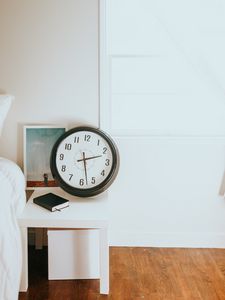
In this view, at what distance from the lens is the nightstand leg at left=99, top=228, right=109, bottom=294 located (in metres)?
2.08

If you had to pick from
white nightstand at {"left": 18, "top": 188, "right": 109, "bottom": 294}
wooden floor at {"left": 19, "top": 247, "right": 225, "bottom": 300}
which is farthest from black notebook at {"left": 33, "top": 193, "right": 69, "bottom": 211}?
wooden floor at {"left": 19, "top": 247, "right": 225, "bottom": 300}

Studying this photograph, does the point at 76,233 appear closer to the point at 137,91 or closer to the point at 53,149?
the point at 53,149

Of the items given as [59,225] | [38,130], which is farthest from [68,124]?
[59,225]

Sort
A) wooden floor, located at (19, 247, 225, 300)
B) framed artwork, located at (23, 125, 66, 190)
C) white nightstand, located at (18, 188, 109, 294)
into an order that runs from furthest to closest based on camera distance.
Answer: framed artwork, located at (23, 125, 66, 190)
wooden floor, located at (19, 247, 225, 300)
white nightstand, located at (18, 188, 109, 294)

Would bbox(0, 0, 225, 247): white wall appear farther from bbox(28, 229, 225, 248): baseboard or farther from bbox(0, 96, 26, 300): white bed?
bbox(0, 96, 26, 300): white bed

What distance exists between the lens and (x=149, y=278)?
7.70 feet

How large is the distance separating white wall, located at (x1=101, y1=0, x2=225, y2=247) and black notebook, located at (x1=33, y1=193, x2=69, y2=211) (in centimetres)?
51

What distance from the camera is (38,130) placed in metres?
2.48

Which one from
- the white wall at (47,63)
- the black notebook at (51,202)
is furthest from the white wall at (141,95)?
the black notebook at (51,202)

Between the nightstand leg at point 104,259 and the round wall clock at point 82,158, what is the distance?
38 centimetres

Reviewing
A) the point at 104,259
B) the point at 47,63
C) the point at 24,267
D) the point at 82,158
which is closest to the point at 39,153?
the point at 82,158

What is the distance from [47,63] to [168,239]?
4.97 feet

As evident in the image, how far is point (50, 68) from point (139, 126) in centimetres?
74

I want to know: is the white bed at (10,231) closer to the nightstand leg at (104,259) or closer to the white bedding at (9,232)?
the white bedding at (9,232)
